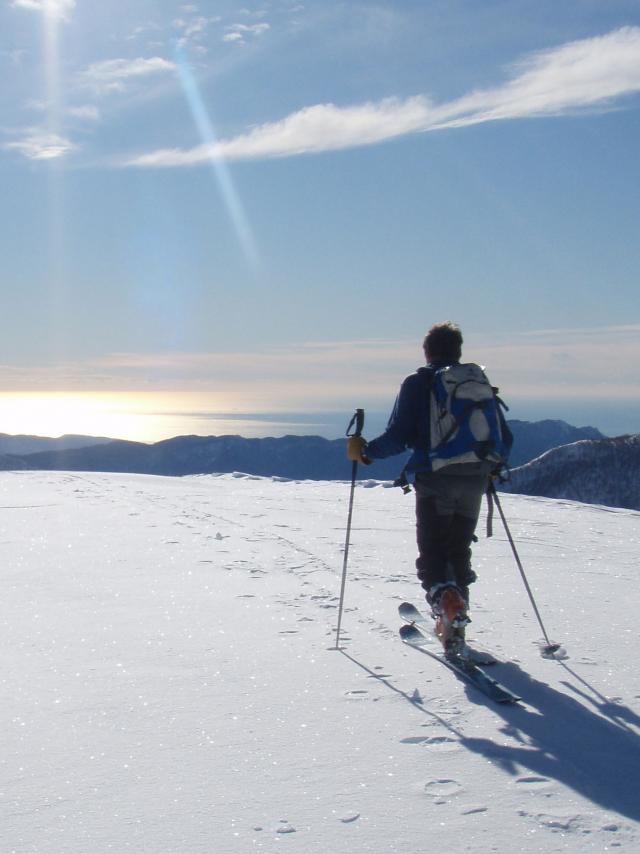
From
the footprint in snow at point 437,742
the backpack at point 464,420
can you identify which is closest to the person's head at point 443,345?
the backpack at point 464,420

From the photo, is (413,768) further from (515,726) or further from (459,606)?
(459,606)

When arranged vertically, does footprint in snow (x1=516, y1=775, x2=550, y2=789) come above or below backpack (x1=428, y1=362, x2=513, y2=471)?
below

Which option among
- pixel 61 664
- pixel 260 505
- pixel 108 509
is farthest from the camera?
pixel 260 505

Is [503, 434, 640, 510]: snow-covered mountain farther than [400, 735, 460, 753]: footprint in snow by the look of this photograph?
Yes

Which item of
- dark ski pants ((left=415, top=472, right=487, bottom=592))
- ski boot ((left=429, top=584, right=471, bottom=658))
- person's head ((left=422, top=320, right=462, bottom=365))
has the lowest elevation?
ski boot ((left=429, top=584, right=471, bottom=658))

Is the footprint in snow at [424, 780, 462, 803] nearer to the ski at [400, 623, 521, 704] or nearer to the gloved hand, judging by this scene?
the ski at [400, 623, 521, 704]

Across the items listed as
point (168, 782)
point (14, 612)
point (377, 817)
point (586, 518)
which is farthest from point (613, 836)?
point (586, 518)

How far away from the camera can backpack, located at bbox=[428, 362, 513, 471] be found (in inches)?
190

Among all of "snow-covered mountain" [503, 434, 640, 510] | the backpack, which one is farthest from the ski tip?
"snow-covered mountain" [503, 434, 640, 510]

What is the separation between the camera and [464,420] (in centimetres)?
483

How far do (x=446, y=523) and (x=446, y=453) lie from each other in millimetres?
516

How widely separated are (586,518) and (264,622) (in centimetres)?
865

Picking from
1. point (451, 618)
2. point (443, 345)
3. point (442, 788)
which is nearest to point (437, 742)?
point (442, 788)

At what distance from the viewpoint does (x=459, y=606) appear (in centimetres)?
482
